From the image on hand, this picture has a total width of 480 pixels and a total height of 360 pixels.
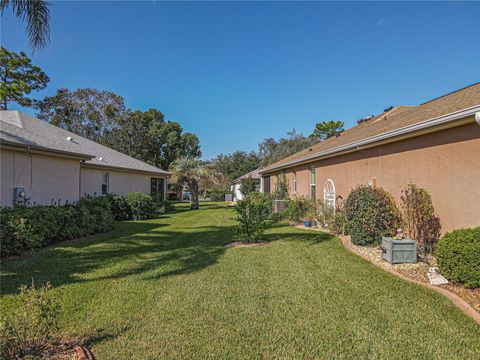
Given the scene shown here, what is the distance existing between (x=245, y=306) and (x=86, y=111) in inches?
1583

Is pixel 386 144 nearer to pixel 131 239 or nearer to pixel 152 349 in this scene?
pixel 152 349

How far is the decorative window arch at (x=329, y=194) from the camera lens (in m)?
11.6

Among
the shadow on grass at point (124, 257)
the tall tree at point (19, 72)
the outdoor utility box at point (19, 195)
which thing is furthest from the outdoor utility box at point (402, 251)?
the tall tree at point (19, 72)

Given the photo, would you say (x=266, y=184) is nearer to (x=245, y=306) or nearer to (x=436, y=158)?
(x=436, y=158)

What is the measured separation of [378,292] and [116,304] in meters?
4.27

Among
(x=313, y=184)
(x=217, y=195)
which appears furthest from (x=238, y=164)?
(x=313, y=184)

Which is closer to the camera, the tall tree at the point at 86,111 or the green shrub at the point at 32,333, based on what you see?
the green shrub at the point at 32,333

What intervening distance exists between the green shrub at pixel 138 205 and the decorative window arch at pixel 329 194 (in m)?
10.2

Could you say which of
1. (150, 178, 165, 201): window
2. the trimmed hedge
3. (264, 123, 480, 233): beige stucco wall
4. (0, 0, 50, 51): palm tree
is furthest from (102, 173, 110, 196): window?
(264, 123, 480, 233): beige stucco wall

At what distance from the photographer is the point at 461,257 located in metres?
4.59

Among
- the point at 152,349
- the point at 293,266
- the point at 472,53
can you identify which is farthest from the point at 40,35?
the point at 472,53

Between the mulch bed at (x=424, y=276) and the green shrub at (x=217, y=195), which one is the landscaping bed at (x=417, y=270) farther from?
the green shrub at (x=217, y=195)

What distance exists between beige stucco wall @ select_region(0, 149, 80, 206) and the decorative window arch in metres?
10.7

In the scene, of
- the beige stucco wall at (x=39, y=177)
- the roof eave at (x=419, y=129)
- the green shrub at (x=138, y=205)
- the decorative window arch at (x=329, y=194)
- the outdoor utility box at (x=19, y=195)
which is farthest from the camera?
the green shrub at (x=138, y=205)
